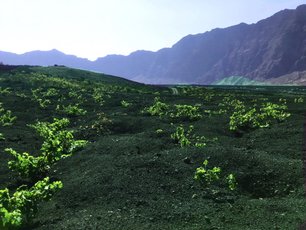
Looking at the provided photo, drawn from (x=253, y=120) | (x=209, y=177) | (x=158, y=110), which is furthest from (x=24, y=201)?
(x=158, y=110)

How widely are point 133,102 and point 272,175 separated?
90.4 ft

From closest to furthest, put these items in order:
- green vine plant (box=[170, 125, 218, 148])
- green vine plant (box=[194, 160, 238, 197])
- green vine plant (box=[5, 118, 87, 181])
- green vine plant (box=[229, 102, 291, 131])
Result: green vine plant (box=[194, 160, 238, 197]) → green vine plant (box=[5, 118, 87, 181]) → green vine plant (box=[170, 125, 218, 148]) → green vine plant (box=[229, 102, 291, 131])

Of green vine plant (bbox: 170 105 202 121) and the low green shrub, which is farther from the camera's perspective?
green vine plant (bbox: 170 105 202 121)

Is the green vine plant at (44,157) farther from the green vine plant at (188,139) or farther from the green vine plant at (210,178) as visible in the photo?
the green vine plant at (210,178)

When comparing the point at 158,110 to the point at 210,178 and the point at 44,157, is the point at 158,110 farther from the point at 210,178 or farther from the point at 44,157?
the point at 210,178

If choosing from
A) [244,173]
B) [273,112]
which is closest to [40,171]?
[244,173]

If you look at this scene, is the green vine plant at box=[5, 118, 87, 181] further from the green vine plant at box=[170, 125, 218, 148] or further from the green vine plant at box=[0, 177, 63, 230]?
the green vine plant at box=[170, 125, 218, 148]

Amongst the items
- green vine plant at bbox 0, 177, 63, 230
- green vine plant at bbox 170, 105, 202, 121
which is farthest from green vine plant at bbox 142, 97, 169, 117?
green vine plant at bbox 0, 177, 63, 230

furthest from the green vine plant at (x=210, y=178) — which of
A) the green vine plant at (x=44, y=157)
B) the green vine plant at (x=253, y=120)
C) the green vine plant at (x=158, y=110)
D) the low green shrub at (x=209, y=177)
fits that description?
the green vine plant at (x=158, y=110)

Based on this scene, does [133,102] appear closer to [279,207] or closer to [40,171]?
[40,171]

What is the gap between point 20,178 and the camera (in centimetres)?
1848

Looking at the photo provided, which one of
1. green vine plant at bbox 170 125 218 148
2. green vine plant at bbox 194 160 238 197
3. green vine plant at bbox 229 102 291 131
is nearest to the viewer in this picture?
green vine plant at bbox 194 160 238 197

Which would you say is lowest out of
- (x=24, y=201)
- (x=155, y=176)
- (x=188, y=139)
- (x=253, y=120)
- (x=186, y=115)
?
(x=155, y=176)

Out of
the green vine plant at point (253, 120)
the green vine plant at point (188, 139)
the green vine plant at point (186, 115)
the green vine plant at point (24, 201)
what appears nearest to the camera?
the green vine plant at point (24, 201)
